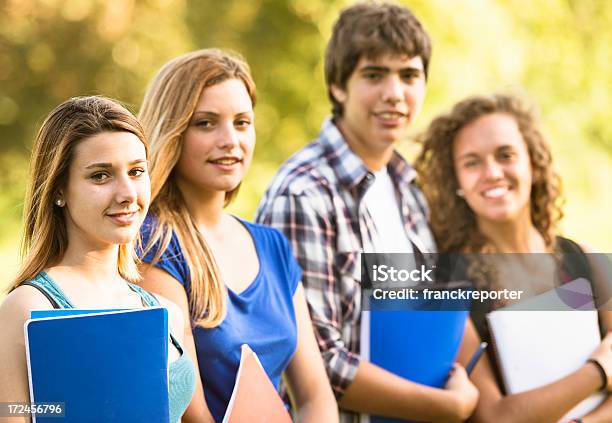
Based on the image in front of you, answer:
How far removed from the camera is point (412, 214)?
301 centimetres

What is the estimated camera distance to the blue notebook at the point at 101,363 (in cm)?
167

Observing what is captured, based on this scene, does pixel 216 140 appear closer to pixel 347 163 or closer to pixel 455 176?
pixel 347 163

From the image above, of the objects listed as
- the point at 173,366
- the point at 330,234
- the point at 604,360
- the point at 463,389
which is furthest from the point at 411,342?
the point at 173,366

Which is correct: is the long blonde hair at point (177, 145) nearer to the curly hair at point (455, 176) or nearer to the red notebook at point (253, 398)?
the red notebook at point (253, 398)

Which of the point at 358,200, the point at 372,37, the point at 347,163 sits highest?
the point at 372,37

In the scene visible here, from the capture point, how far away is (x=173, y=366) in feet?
6.21

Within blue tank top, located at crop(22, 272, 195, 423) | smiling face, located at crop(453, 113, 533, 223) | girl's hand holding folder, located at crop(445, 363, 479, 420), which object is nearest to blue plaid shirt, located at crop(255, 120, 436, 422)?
girl's hand holding folder, located at crop(445, 363, 479, 420)

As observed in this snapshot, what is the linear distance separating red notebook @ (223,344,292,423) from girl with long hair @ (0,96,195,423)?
0.75 ft

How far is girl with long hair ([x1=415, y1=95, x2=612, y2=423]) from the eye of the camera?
293 cm

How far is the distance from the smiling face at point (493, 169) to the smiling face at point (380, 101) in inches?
9.2

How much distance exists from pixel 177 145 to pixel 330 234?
23.4 inches

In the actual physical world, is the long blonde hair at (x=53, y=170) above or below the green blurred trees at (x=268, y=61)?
below

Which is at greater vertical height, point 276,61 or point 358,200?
point 276,61

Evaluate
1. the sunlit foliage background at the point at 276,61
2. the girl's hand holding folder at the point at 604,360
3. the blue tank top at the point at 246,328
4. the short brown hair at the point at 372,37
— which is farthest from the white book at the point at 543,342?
the sunlit foliage background at the point at 276,61
